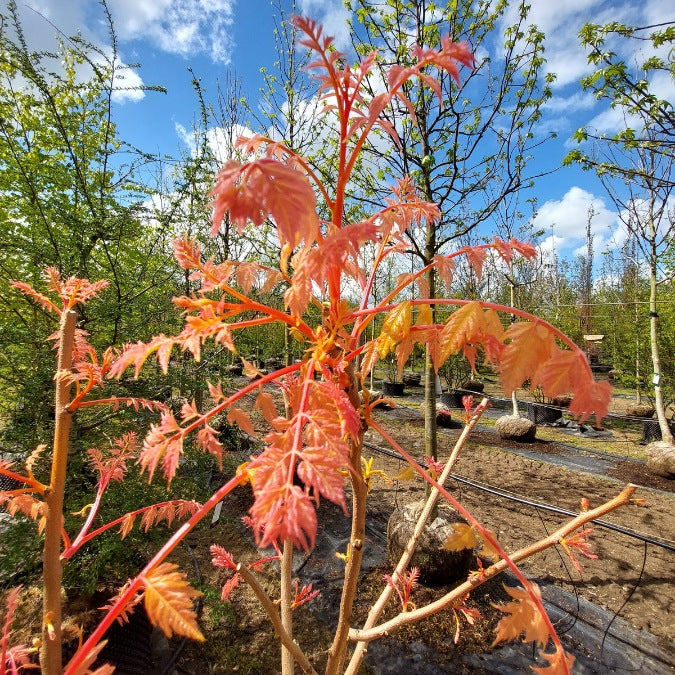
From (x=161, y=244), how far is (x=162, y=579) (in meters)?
4.54

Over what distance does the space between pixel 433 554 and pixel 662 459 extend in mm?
5270

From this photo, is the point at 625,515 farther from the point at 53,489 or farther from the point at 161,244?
the point at 161,244

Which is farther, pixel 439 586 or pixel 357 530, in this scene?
pixel 439 586

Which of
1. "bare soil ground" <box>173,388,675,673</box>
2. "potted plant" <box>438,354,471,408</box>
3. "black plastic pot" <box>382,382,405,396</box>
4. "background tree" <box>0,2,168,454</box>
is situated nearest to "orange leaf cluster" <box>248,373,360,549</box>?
"bare soil ground" <box>173,388,675,673</box>

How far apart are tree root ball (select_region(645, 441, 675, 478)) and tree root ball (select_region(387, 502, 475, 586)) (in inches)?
189

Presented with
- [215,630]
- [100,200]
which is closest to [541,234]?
[100,200]

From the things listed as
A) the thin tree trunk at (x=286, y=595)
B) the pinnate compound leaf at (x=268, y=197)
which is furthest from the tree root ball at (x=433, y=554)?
the pinnate compound leaf at (x=268, y=197)

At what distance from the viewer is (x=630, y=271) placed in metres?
13.0

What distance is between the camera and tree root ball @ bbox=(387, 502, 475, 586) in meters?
2.98

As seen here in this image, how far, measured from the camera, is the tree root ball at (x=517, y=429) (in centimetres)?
730

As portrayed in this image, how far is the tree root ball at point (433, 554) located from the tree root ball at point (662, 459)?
479 centimetres

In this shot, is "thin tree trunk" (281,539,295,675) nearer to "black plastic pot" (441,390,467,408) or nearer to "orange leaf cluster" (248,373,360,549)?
"orange leaf cluster" (248,373,360,549)

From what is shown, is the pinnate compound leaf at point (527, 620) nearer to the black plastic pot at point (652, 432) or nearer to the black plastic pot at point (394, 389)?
the black plastic pot at point (652, 432)

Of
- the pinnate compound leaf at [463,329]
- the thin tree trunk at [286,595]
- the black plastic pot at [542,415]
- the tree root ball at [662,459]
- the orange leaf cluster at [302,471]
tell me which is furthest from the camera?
the black plastic pot at [542,415]
